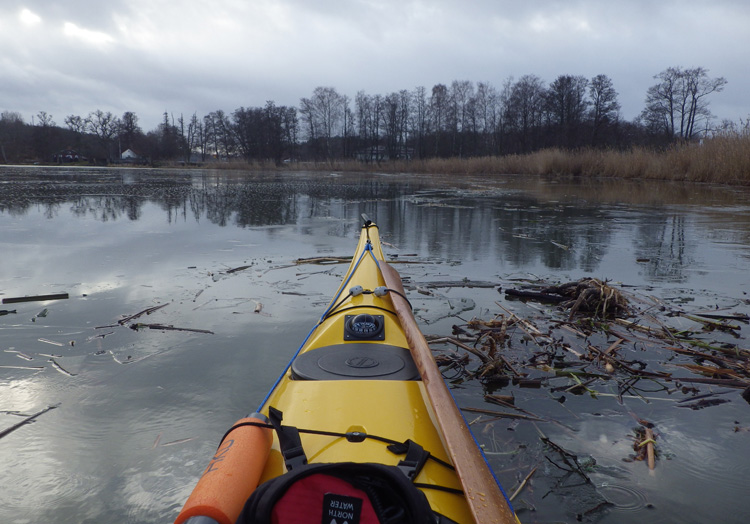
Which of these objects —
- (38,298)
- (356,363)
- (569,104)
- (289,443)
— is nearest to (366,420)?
(289,443)

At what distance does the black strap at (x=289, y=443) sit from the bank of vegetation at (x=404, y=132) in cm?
2831

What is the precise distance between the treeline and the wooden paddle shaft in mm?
45842

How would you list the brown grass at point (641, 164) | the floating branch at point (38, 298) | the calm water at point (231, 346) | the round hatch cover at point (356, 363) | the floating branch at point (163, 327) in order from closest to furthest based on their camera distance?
the calm water at point (231, 346)
the round hatch cover at point (356, 363)
the floating branch at point (163, 327)
the floating branch at point (38, 298)
the brown grass at point (641, 164)

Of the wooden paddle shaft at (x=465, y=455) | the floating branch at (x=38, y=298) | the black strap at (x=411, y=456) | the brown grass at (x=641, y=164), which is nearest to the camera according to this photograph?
the wooden paddle shaft at (x=465, y=455)

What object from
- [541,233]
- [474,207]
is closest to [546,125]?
[474,207]

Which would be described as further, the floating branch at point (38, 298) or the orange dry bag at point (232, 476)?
the floating branch at point (38, 298)

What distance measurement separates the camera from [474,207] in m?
11.4

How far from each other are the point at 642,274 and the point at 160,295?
5087mm

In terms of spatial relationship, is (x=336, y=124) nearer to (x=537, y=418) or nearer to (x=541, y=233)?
(x=541, y=233)

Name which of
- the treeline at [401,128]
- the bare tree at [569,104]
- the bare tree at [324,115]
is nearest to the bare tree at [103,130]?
→ the treeline at [401,128]

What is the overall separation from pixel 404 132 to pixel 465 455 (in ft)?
197

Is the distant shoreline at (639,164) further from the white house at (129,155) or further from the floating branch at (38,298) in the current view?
the white house at (129,155)

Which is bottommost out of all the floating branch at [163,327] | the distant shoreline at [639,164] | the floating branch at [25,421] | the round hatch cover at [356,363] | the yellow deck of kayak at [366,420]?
the floating branch at [25,421]

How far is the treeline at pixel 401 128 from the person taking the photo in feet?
156
